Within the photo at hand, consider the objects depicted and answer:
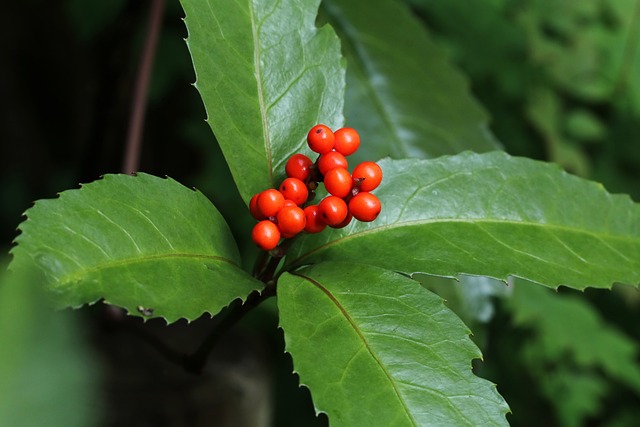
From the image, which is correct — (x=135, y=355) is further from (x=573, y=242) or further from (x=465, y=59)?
(x=465, y=59)

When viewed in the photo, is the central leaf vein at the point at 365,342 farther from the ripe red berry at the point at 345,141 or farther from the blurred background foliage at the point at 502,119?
the blurred background foliage at the point at 502,119

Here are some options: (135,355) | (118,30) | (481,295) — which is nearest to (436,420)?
(481,295)

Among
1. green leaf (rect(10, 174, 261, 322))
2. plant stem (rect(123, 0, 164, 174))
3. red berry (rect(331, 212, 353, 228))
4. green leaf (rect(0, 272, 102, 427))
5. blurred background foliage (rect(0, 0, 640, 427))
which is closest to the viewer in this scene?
green leaf (rect(0, 272, 102, 427))

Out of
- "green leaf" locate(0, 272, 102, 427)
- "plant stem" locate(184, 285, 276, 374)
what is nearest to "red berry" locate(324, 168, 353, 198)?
"plant stem" locate(184, 285, 276, 374)

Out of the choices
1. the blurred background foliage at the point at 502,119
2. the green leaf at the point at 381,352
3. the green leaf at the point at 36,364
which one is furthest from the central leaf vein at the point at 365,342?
the blurred background foliage at the point at 502,119

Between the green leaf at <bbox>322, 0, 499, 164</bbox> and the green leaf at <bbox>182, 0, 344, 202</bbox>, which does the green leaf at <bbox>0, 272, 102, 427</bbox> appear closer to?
the green leaf at <bbox>182, 0, 344, 202</bbox>

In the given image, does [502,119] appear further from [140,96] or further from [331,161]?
[331,161]
